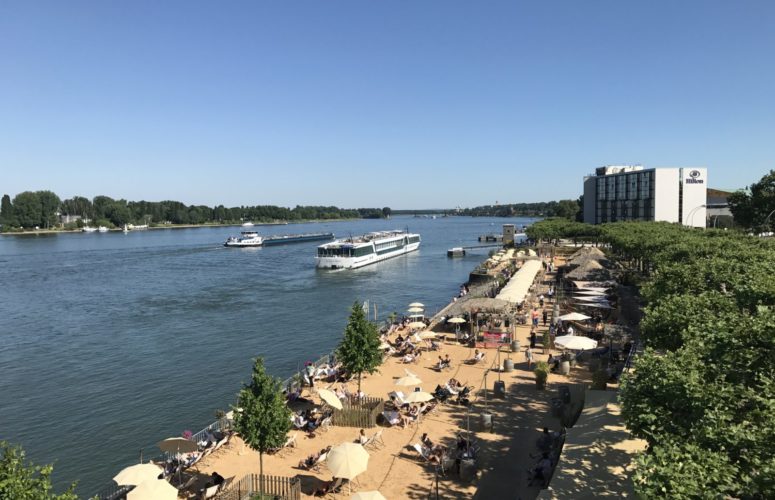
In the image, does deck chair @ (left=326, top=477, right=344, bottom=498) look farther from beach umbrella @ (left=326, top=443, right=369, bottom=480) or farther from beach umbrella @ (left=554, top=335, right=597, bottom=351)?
beach umbrella @ (left=554, top=335, right=597, bottom=351)

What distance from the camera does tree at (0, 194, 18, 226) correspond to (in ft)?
602

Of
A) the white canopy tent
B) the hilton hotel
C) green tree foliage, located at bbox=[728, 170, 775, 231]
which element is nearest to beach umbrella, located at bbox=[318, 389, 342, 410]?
the white canopy tent

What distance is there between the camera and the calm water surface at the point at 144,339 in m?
22.5

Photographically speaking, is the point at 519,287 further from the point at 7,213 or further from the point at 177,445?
the point at 7,213

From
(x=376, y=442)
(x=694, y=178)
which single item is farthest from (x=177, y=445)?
(x=694, y=178)

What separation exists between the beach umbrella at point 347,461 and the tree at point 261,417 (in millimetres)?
1750

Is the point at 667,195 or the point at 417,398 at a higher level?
the point at 667,195

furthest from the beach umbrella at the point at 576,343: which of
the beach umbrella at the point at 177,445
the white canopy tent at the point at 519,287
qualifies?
the beach umbrella at the point at 177,445

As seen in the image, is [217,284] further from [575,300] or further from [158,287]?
[575,300]

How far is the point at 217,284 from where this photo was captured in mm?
63562

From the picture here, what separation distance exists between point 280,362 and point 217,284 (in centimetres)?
3574

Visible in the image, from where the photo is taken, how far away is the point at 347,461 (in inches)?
527

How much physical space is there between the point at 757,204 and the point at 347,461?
249ft

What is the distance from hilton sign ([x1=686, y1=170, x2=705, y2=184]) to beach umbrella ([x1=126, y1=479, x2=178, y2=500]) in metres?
109
